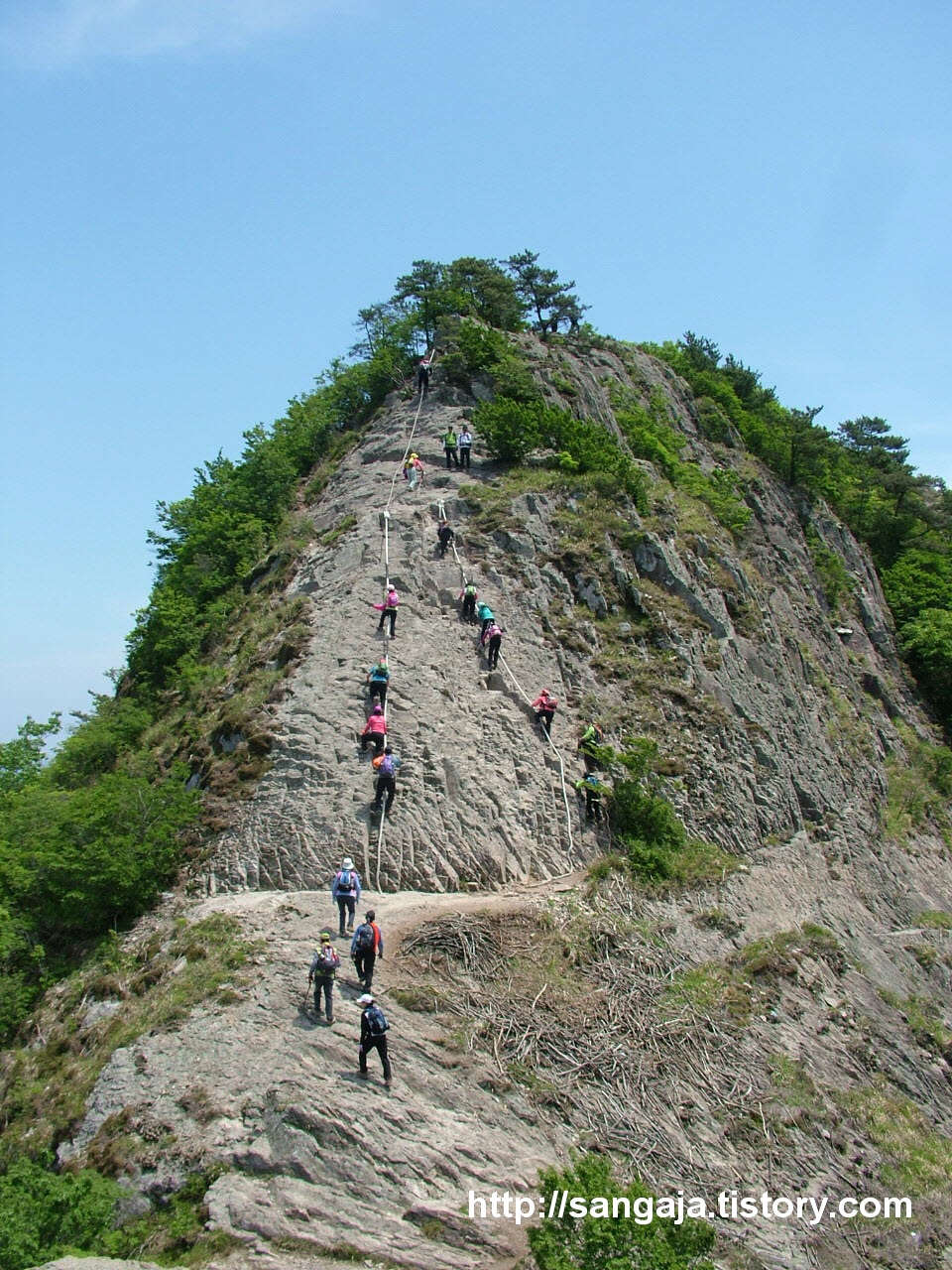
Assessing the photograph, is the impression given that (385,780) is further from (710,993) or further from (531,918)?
(710,993)

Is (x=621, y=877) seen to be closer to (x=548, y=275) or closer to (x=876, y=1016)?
(x=876, y=1016)

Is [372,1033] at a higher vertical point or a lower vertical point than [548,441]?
lower

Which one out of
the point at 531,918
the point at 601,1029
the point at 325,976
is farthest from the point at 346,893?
the point at 601,1029

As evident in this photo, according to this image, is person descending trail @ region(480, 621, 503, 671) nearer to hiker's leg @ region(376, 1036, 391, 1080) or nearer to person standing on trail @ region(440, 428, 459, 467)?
person standing on trail @ region(440, 428, 459, 467)

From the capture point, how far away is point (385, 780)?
63.9 ft

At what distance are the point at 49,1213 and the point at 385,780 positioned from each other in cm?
994

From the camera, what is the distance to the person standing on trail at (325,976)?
14.1 m

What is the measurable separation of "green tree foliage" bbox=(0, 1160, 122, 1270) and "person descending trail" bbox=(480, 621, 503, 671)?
1527 centimetres

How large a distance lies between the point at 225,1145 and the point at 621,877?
10.7 meters

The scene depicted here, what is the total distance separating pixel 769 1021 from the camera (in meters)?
18.4

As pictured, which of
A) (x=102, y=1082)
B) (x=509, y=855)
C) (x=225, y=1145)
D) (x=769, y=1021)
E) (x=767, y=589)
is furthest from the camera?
(x=767, y=589)

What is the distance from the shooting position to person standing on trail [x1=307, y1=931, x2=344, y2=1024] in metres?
14.1

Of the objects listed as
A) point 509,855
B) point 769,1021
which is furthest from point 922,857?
point 509,855

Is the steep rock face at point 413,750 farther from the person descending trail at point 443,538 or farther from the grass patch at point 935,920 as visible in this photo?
the grass patch at point 935,920
